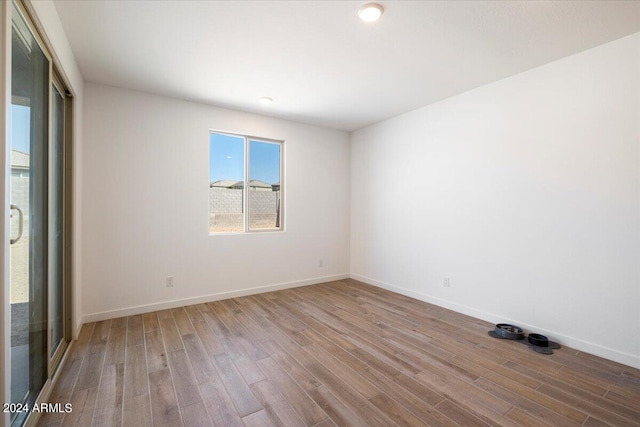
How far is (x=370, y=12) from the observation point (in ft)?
6.72

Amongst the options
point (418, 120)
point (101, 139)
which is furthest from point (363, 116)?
point (101, 139)

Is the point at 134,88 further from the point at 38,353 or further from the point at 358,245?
the point at 358,245

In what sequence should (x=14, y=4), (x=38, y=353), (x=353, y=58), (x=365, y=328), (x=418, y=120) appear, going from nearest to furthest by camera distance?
1. (x=14, y=4)
2. (x=38, y=353)
3. (x=353, y=58)
4. (x=365, y=328)
5. (x=418, y=120)

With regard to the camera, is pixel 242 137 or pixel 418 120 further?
pixel 242 137

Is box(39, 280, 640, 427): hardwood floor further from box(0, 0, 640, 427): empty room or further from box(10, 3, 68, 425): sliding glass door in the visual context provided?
box(10, 3, 68, 425): sliding glass door

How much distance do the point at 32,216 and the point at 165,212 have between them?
1.85 meters

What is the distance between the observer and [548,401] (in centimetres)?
185

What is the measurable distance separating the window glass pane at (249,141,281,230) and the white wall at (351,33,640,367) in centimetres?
193

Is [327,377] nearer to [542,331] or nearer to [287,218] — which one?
[542,331]

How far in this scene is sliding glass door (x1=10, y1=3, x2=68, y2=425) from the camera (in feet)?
4.79

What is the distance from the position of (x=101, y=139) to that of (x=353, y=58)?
9.53 ft

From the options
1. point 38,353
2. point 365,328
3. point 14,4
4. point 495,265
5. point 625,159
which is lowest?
point 365,328

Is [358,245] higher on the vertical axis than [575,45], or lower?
lower

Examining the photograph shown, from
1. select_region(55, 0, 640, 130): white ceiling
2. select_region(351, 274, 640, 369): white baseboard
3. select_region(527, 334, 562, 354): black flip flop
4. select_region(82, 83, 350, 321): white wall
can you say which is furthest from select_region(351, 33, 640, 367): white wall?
select_region(82, 83, 350, 321): white wall
